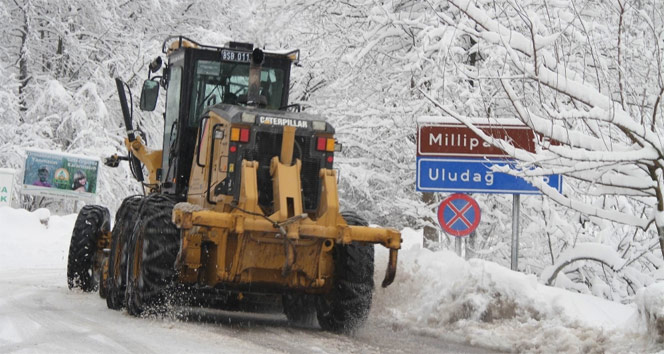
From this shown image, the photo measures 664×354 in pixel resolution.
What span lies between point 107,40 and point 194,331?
1898 cm

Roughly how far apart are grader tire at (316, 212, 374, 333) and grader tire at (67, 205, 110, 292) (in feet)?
13.2

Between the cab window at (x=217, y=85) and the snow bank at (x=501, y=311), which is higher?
the cab window at (x=217, y=85)

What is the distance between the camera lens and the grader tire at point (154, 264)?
29.8ft

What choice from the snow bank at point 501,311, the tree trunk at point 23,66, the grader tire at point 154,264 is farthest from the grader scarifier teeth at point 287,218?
the tree trunk at point 23,66

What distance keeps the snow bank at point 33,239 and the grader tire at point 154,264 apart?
772cm

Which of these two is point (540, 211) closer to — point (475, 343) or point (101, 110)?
point (475, 343)

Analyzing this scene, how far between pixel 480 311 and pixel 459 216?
2.77 m

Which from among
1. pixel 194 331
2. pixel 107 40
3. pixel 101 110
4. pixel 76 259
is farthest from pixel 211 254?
pixel 107 40

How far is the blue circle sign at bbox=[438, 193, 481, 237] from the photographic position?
40.9 ft

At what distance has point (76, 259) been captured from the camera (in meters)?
12.3

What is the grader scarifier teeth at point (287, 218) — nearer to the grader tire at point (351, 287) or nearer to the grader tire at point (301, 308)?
the grader tire at point (351, 287)

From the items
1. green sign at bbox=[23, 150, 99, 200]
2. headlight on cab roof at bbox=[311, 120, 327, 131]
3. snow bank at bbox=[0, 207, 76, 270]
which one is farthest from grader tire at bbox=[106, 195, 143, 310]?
green sign at bbox=[23, 150, 99, 200]

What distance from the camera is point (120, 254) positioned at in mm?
10344

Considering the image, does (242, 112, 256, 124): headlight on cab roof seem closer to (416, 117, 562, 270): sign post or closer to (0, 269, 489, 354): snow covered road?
Answer: (0, 269, 489, 354): snow covered road
